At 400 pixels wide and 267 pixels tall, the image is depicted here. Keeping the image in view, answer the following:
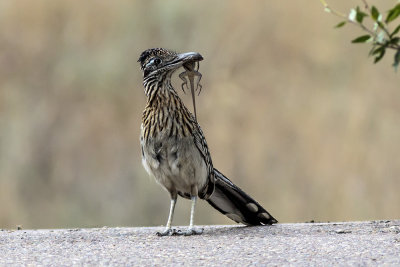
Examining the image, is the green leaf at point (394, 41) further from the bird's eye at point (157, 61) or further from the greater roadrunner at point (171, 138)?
the bird's eye at point (157, 61)

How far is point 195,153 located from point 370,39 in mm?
2617

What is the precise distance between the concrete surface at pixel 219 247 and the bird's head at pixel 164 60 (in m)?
1.42

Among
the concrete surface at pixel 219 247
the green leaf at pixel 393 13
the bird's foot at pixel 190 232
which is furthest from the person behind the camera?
the bird's foot at pixel 190 232

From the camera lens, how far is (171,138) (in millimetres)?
6250

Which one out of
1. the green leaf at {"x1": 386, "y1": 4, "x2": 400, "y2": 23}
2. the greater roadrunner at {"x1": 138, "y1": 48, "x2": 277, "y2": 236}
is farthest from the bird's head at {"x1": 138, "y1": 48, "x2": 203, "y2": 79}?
the green leaf at {"x1": 386, "y1": 4, "x2": 400, "y2": 23}

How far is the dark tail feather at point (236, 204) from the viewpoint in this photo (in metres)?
6.92

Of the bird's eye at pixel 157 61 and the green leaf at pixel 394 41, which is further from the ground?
the bird's eye at pixel 157 61

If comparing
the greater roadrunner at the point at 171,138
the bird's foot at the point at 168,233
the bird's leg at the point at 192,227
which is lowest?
the bird's foot at the point at 168,233

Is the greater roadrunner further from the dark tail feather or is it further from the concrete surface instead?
the concrete surface

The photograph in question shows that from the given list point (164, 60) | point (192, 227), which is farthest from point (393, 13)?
point (192, 227)

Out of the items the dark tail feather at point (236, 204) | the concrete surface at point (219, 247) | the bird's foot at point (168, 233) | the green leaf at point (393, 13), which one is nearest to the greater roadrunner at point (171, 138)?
the bird's foot at point (168, 233)

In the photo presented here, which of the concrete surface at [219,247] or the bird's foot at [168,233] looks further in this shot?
the bird's foot at [168,233]

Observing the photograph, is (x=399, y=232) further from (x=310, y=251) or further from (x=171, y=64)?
(x=171, y=64)

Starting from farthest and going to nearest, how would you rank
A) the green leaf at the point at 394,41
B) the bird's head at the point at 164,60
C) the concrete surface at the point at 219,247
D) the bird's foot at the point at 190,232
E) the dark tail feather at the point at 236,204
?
the dark tail feather at the point at 236,204 < the bird's head at the point at 164,60 < the bird's foot at the point at 190,232 < the concrete surface at the point at 219,247 < the green leaf at the point at 394,41
